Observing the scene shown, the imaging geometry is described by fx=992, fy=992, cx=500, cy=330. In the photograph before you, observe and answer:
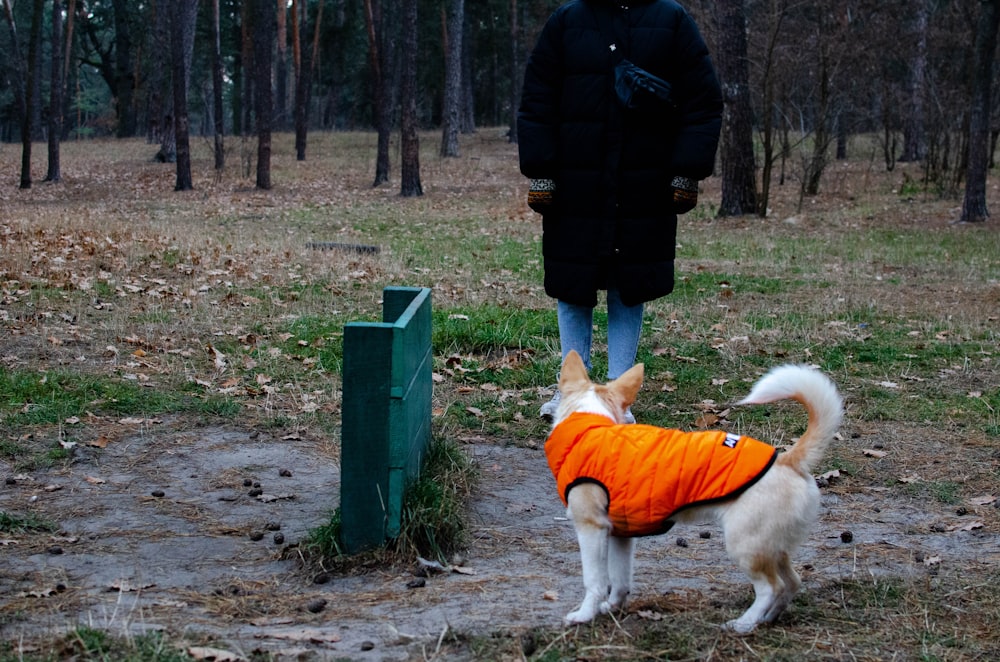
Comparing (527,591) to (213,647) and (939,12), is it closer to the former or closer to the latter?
(213,647)

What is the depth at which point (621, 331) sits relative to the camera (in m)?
5.54

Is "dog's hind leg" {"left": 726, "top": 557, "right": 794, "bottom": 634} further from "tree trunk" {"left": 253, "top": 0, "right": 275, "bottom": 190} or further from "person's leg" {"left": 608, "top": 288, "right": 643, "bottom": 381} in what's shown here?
"tree trunk" {"left": 253, "top": 0, "right": 275, "bottom": 190}

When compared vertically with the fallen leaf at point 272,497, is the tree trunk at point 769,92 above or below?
above

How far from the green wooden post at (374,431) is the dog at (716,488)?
81 cm

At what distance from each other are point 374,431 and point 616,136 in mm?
2190

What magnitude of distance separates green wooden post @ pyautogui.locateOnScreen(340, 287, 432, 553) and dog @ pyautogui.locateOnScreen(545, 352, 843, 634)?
0.81m

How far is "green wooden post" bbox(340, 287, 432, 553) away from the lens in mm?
3928

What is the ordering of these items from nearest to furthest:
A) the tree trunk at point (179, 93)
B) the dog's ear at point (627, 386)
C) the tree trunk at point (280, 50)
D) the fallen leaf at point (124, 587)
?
the dog's ear at point (627, 386)
the fallen leaf at point (124, 587)
the tree trunk at point (179, 93)
the tree trunk at point (280, 50)

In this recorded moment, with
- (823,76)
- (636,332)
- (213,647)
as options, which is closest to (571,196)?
(636,332)

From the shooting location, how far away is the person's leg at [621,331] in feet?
18.1

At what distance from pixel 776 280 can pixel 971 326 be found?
269 cm

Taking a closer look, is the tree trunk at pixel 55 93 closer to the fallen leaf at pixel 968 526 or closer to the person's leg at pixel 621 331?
the person's leg at pixel 621 331

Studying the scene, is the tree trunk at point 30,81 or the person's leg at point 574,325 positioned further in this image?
the tree trunk at point 30,81

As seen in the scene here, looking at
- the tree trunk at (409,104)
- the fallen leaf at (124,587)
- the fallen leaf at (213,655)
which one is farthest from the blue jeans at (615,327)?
the tree trunk at (409,104)
